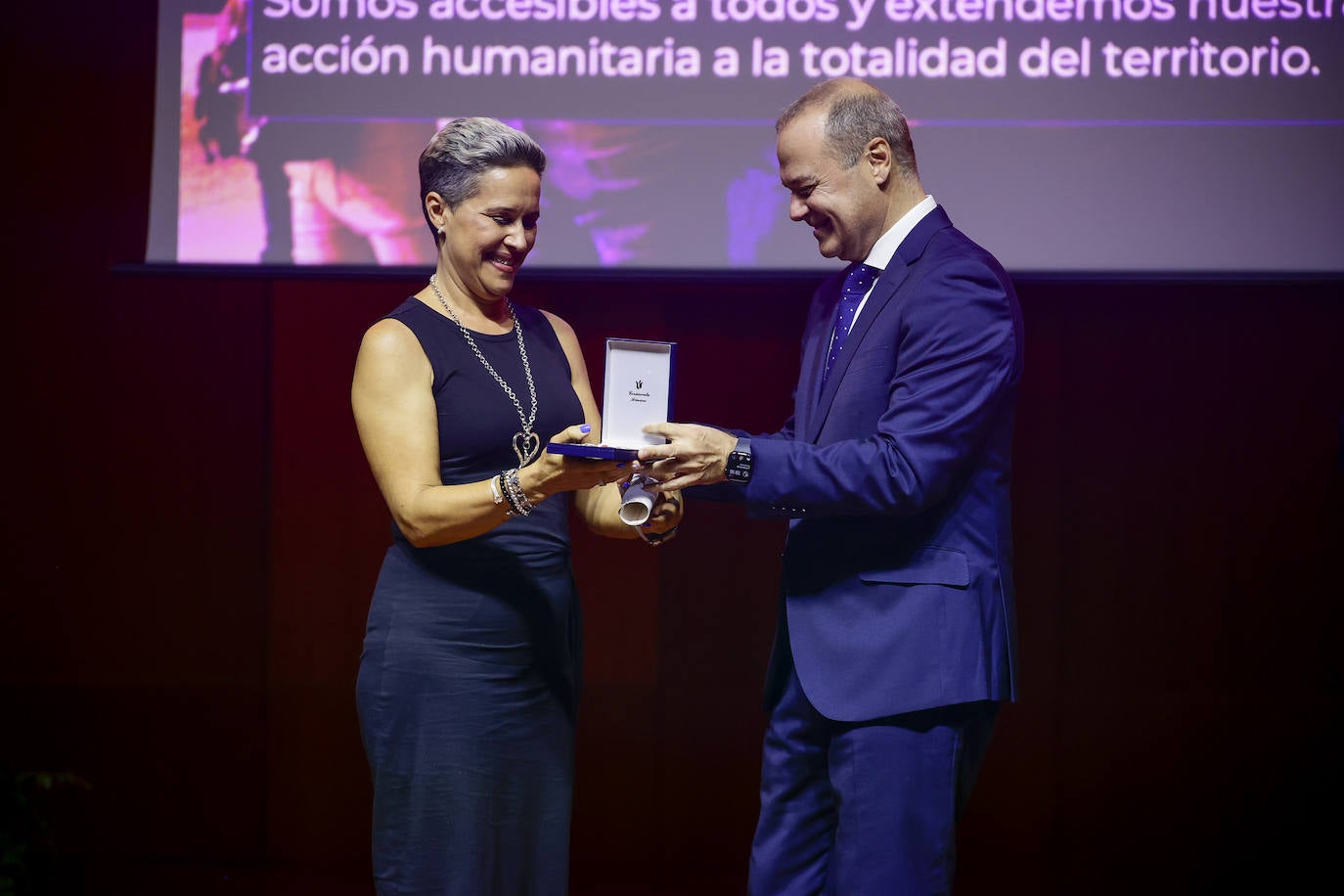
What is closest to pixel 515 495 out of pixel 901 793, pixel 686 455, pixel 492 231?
pixel 686 455

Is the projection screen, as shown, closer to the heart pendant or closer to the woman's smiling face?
the woman's smiling face

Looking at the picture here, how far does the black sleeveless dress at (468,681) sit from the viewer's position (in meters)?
1.75

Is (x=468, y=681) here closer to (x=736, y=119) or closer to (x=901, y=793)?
(x=901, y=793)

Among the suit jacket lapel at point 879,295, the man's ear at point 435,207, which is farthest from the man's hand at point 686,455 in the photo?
the man's ear at point 435,207

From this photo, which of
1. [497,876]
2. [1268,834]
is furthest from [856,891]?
[1268,834]

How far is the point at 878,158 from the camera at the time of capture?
1.75 m

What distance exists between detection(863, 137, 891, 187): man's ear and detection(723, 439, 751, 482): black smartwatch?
1.54ft

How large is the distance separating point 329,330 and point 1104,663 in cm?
217

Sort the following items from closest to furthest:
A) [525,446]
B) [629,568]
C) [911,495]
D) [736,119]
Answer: [911,495] < [525,446] < [736,119] < [629,568]

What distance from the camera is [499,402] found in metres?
1.78

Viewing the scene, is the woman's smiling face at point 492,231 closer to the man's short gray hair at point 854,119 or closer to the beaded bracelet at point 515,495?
the beaded bracelet at point 515,495

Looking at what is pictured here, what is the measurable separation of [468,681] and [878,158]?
3.29 ft

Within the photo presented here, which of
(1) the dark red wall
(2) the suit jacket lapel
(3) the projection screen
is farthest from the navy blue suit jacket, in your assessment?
(1) the dark red wall

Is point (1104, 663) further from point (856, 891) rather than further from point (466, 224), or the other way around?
point (466, 224)
